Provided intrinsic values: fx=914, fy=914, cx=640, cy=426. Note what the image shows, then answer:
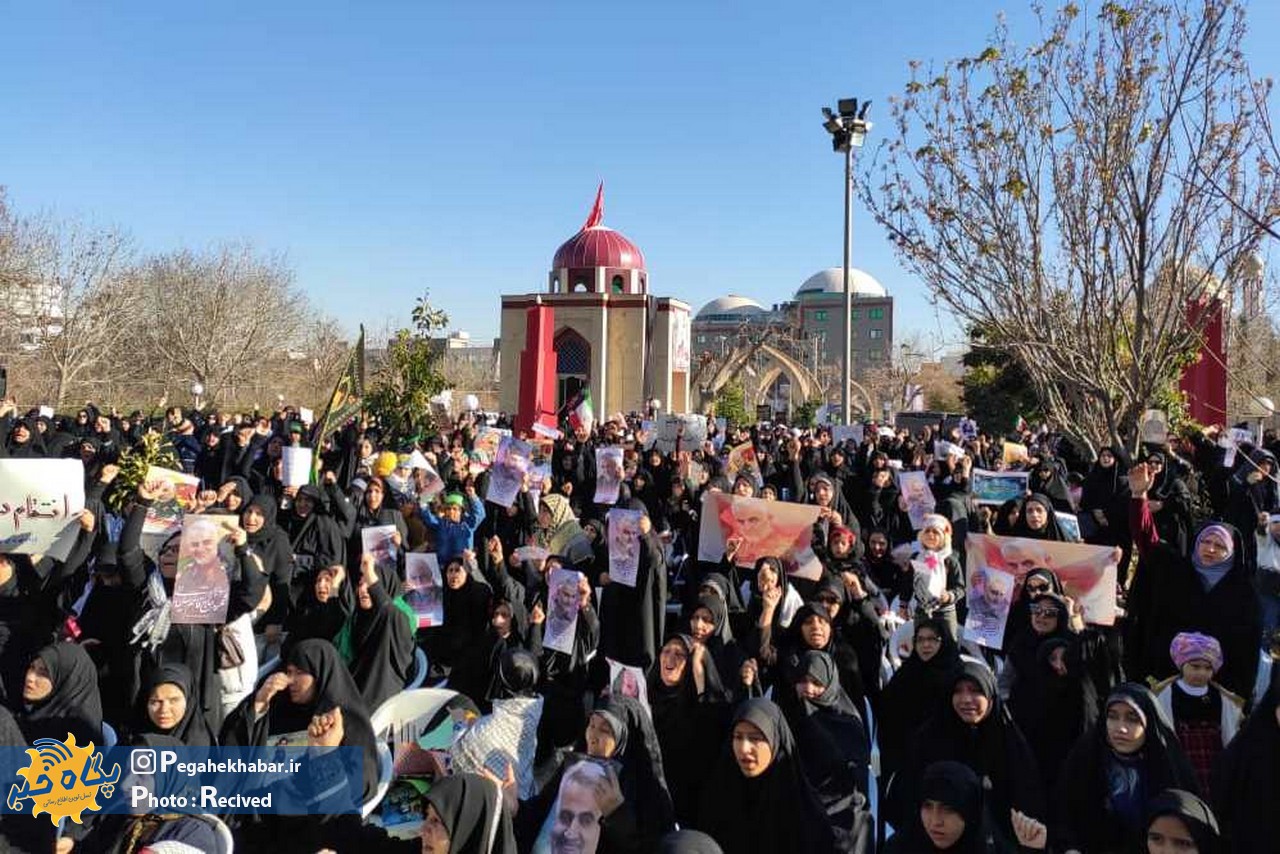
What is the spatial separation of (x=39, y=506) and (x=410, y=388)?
9781mm

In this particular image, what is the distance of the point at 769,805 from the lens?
313 centimetres

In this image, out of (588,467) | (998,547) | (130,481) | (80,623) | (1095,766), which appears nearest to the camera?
(1095,766)

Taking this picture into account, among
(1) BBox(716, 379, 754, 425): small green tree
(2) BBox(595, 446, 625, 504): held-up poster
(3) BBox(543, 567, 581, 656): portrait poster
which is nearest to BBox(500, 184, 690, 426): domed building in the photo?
(1) BBox(716, 379, 754, 425): small green tree

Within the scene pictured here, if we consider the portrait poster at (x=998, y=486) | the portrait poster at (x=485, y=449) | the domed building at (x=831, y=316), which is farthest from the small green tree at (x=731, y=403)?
the domed building at (x=831, y=316)

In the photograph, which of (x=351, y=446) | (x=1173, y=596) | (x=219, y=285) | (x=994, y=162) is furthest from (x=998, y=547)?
(x=219, y=285)

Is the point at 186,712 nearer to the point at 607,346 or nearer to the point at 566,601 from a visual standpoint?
the point at 566,601

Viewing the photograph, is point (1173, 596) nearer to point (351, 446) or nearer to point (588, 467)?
point (588, 467)

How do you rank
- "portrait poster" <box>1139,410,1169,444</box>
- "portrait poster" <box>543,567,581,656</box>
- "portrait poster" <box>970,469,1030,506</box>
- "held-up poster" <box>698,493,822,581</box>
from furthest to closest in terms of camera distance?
"portrait poster" <box>1139,410,1169,444</box> < "portrait poster" <box>970,469,1030,506</box> < "held-up poster" <box>698,493,822,581</box> < "portrait poster" <box>543,567,581,656</box>

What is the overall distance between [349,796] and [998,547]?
3.40m

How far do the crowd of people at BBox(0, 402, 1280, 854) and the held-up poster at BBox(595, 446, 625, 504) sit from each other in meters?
0.78

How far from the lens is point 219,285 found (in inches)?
1222

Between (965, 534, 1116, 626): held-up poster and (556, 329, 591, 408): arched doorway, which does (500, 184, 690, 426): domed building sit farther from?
(965, 534, 1116, 626): held-up poster

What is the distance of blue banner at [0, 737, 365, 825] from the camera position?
3.19 m

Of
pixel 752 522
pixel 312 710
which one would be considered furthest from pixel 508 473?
pixel 312 710
